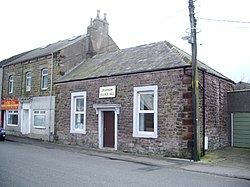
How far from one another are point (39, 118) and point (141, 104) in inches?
431

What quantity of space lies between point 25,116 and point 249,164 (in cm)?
1905

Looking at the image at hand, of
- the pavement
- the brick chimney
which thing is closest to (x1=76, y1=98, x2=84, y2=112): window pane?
the pavement

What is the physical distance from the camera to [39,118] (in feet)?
76.5

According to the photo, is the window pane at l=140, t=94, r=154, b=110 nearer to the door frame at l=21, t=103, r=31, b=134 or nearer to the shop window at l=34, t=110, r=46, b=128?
the shop window at l=34, t=110, r=46, b=128

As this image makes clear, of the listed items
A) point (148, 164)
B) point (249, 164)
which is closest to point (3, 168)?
point (148, 164)

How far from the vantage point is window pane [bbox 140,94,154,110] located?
15.3 m

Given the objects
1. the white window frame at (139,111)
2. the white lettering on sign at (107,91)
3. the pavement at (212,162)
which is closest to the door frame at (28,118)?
the white lettering on sign at (107,91)

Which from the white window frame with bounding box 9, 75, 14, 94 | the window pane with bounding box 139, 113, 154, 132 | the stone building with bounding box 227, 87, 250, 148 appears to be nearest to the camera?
the window pane with bounding box 139, 113, 154, 132

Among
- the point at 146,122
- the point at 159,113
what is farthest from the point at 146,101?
the point at 159,113

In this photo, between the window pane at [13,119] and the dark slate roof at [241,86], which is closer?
the window pane at [13,119]

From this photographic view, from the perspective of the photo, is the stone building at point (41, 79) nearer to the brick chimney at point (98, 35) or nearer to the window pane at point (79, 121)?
the brick chimney at point (98, 35)

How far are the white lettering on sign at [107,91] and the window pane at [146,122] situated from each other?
2.28m

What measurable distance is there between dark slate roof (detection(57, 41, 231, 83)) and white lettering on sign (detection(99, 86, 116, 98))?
0.78m

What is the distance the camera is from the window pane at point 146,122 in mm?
15127
